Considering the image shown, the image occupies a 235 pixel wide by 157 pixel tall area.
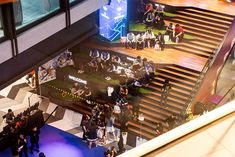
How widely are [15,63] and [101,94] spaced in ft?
17.6

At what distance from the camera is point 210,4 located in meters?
13.8

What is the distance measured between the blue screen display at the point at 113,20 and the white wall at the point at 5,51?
21.2ft

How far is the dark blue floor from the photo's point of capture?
10.4 m

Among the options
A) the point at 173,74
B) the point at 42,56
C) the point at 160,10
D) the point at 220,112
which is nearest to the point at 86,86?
the point at 173,74

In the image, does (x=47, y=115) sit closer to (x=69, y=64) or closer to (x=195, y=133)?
(x=69, y=64)

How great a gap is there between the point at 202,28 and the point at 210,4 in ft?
3.59

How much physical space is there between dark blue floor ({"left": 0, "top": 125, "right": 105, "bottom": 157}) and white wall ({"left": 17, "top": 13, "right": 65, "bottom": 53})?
433cm

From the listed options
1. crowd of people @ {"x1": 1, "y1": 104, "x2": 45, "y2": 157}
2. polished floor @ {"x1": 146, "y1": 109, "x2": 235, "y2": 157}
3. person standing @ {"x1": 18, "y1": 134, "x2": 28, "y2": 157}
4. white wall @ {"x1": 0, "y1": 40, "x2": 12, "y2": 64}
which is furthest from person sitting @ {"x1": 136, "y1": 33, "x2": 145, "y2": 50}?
polished floor @ {"x1": 146, "y1": 109, "x2": 235, "y2": 157}

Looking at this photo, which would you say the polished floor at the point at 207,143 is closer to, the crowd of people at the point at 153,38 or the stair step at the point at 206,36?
the crowd of people at the point at 153,38

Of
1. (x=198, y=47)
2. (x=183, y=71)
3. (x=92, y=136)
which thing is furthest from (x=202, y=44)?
(x=92, y=136)

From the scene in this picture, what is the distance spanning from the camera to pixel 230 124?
7.00 ft

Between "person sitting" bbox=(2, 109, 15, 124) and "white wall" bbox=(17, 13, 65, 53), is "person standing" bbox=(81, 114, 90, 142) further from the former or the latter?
"white wall" bbox=(17, 13, 65, 53)

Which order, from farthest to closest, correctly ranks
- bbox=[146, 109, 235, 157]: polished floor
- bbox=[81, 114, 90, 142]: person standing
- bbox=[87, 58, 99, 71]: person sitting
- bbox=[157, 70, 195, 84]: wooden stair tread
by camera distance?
1. bbox=[87, 58, 99, 71]: person sitting
2. bbox=[157, 70, 195, 84]: wooden stair tread
3. bbox=[81, 114, 90, 142]: person standing
4. bbox=[146, 109, 235, 157]: polished floor

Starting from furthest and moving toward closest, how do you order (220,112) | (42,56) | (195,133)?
(42,56)
(220,112)
(195,133)
